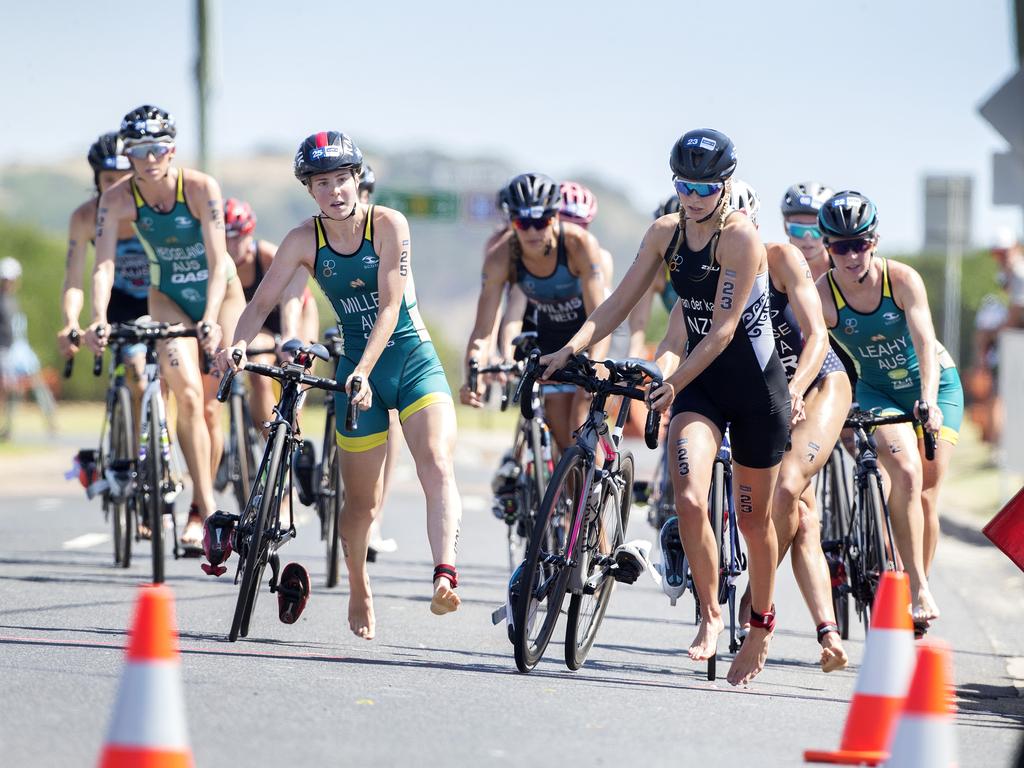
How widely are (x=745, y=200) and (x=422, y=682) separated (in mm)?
2468

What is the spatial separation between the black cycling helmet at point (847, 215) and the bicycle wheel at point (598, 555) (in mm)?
1582

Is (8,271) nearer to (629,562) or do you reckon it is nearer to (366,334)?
(366,334)

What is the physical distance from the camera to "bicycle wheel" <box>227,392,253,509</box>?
11.6m

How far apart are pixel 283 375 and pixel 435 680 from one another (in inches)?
65.3

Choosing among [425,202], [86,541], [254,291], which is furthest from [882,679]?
[425,202]

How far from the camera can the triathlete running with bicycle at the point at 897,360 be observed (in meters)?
9.12

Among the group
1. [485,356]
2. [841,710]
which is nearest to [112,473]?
[485,356]

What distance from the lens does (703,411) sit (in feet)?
26.2

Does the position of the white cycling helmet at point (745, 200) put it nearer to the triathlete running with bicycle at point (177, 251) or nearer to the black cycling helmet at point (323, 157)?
the black cycling helmet at point (323, 157)

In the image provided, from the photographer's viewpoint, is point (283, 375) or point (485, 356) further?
point (485, 356)

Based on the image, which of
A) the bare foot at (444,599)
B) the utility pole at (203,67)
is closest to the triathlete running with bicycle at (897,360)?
the bare foot at (444,599)

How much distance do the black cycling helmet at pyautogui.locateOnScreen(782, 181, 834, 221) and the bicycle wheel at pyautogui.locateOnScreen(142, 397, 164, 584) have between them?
3568 mm

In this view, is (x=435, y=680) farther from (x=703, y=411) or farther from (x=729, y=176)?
(x=729, y=176)

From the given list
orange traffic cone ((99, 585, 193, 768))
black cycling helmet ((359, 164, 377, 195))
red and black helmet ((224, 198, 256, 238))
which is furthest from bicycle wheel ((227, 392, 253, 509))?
orange traffic cone ((99, 585, 193, 768))
